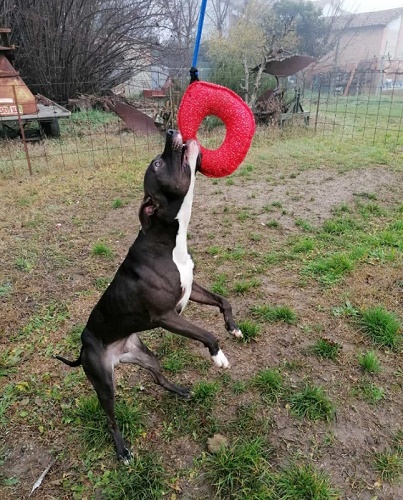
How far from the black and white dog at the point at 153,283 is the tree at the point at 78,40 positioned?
11.2m

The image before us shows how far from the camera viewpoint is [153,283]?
2.10 meters

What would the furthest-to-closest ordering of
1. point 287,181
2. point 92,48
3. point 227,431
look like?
point 92,48 < point 287,181 < point 227,431

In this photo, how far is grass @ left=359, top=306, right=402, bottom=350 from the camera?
A: 285 cm

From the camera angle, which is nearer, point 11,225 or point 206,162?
point 206,162

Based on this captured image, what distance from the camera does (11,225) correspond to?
5156 millimetres

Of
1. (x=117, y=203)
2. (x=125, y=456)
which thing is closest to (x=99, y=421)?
(x=125, y=456)

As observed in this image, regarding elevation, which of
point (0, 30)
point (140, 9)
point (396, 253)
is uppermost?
point (140, 9)

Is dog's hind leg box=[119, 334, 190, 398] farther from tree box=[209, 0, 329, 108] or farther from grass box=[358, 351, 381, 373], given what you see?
tree box=[209, 0, 329, 108]

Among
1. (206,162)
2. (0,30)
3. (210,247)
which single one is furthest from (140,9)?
(206,162)

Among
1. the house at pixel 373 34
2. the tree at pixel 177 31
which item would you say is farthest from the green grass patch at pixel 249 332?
the house at pixel 373 34

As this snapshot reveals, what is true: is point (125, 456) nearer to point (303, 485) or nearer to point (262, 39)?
point (303, 485)

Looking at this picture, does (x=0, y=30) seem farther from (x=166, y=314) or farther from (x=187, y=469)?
(x=187, y=469)

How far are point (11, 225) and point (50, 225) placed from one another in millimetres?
503

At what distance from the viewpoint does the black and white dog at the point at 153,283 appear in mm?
2023
